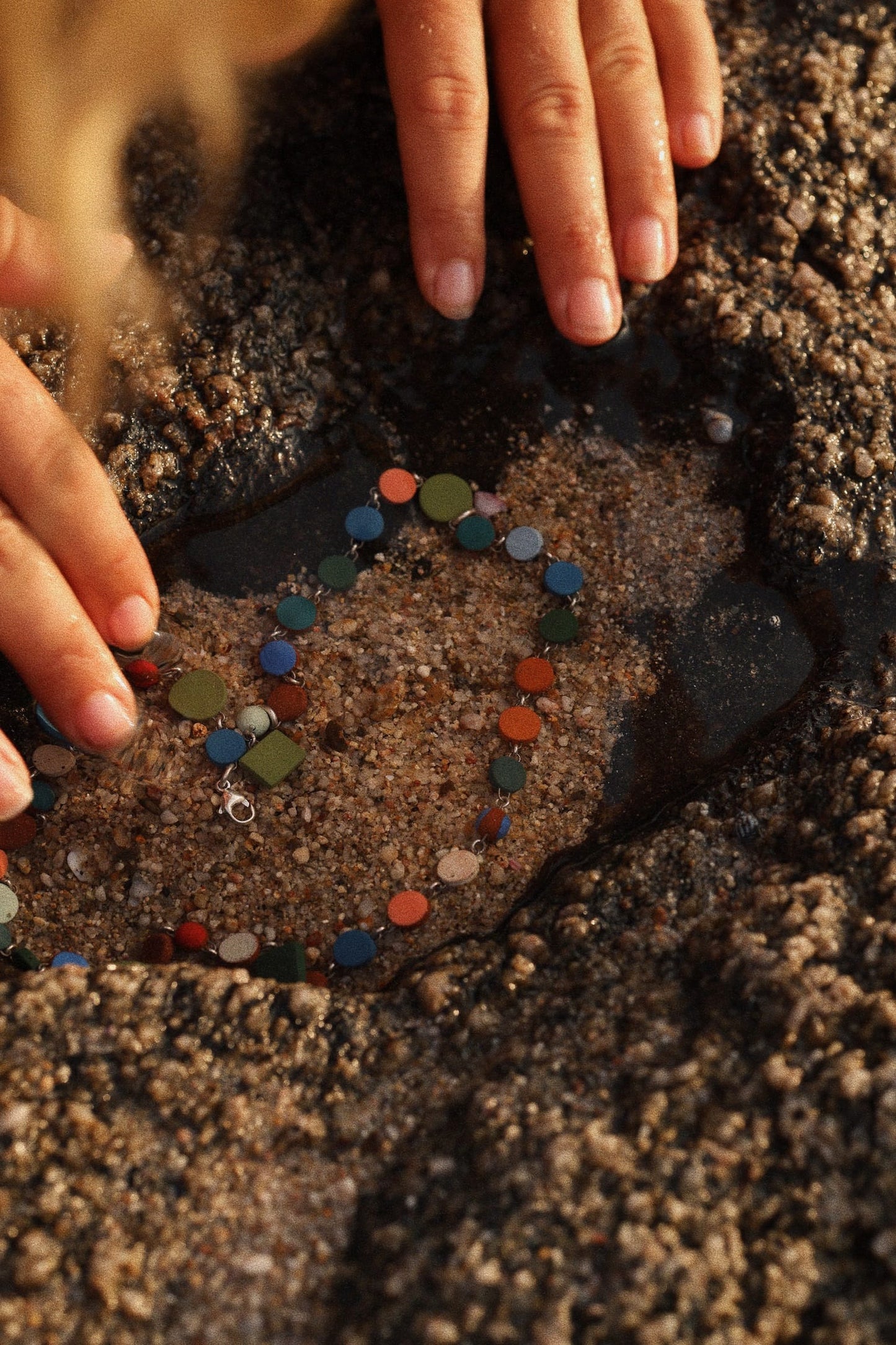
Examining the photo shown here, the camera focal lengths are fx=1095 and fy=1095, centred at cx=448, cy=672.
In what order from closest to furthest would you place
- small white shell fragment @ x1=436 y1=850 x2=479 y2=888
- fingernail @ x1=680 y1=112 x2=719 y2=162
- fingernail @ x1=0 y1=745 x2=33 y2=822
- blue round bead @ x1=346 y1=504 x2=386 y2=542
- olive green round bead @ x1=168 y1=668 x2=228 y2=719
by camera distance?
fingernail @ x1=0 y1=745 x2=33 y2=822 < small white shell fragment @ x1=436 y1=850 x2=479 y2=888 < olive green round bead @ x1=168 y1=668 x2=228 y2=719 < blue round bead @ x1=346 y1=504 x2=386 y2=542 < fingernail @ x1=680 y1=112 x2=719 y2=162

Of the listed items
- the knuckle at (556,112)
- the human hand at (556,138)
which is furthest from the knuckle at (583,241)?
the knuckle at (556,112)

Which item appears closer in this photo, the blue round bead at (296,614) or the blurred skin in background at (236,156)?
the blurred skin in background at (236,156)

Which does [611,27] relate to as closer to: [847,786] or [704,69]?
[704,69]

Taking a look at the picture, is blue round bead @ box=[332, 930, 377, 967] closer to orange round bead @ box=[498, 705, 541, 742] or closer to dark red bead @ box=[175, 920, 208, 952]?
dark red bead @ box=[175, 920, 208, 952]

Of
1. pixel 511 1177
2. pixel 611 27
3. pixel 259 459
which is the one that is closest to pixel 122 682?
pixel 259 459

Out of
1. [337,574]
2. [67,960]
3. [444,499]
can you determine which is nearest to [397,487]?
[444,499]

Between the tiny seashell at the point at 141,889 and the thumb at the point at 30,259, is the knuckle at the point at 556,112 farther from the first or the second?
the tiny seashell at the point at 141,889

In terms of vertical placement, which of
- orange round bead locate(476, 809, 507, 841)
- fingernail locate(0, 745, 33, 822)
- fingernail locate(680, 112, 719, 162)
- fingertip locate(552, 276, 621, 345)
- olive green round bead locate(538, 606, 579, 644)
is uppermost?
fingernail locate(680, 112, 719, 162)

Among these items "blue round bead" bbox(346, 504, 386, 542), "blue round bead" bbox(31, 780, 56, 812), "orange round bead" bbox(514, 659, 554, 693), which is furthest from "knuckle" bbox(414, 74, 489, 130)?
"blue round bead" bbox(31, 780, 56, 812)
